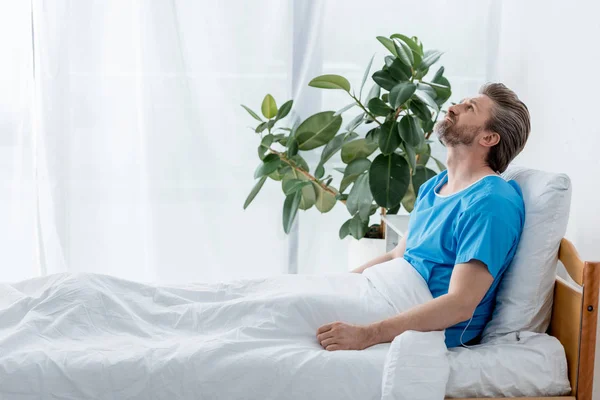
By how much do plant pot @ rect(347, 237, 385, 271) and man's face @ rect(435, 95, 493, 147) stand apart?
1037 mm

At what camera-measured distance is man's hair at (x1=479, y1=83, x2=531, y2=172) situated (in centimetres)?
184

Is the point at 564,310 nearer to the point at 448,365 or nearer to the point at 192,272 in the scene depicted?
the point at 448,365

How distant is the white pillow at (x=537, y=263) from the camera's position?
1.64 meters

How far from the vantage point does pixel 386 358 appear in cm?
148

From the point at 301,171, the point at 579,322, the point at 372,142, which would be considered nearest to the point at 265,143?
the point at 301,171

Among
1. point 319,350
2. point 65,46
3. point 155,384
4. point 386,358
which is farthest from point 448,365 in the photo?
point 65,46

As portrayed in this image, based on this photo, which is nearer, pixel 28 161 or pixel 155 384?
pixel 155 384

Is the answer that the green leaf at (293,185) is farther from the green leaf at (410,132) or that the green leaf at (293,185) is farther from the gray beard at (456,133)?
the gray beard at (456,133)

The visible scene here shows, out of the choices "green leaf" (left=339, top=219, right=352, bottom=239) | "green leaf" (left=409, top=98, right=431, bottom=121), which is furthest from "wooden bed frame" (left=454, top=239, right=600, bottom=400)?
"green leaf" (left=339, top=219, right=352, bottom=239)

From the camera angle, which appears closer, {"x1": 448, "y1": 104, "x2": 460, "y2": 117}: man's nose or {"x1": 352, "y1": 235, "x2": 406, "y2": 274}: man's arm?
{"x1": 448, "y1": 104, "x2": 460, "y2": 117}: man's nose

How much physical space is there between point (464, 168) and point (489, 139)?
0.10m

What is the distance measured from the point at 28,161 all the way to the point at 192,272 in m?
0.85

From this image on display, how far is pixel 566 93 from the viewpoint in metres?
2.23

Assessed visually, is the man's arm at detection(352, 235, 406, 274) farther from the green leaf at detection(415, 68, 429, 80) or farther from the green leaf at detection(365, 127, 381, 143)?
the green leaf at detection(415, 68, 429, 80)
